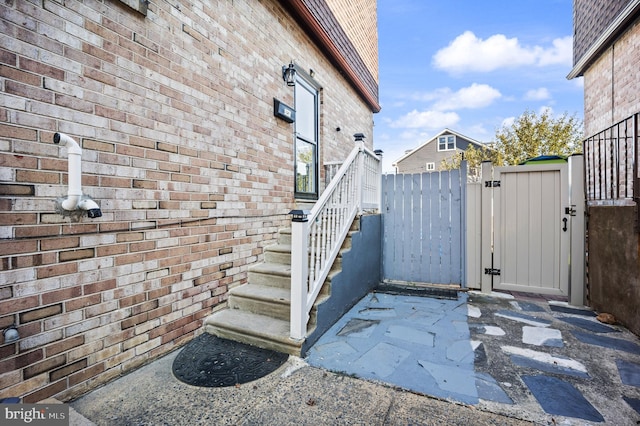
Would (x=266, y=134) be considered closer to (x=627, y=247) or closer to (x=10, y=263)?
(x=10, y=263)

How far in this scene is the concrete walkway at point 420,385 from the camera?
5.13 ft

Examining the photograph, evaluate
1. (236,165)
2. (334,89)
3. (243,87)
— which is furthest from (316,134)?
(236,165)

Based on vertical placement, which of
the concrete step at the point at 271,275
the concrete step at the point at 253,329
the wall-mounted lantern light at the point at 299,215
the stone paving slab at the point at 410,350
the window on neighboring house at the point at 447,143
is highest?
the window on neighboring house at the point at 447,143

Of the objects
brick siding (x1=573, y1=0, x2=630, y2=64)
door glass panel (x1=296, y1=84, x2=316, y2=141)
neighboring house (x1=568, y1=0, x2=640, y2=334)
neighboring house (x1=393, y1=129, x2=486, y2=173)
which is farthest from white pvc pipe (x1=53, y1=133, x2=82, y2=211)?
neighboring house (x1=393, y1=129, x2=486, y2=173)

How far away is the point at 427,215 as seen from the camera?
4266 millimetres

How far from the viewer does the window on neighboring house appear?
21.5 m

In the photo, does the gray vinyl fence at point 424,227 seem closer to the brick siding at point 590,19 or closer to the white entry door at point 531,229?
the white entry door at point 531,229

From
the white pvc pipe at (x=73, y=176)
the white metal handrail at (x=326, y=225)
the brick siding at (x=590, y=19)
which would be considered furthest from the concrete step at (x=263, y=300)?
the brick siding at (x=590, y=19)

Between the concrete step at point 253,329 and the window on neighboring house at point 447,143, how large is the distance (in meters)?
22.6

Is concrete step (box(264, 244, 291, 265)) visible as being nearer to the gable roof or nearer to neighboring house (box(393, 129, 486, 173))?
neighboring house (box(393, 129, 486, 173))

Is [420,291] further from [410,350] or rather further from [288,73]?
[288,73]

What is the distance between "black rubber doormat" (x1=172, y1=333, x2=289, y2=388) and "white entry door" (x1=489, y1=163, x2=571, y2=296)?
3.46 meters

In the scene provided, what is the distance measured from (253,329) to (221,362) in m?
0.36

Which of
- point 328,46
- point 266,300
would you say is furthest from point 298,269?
point 328,46
